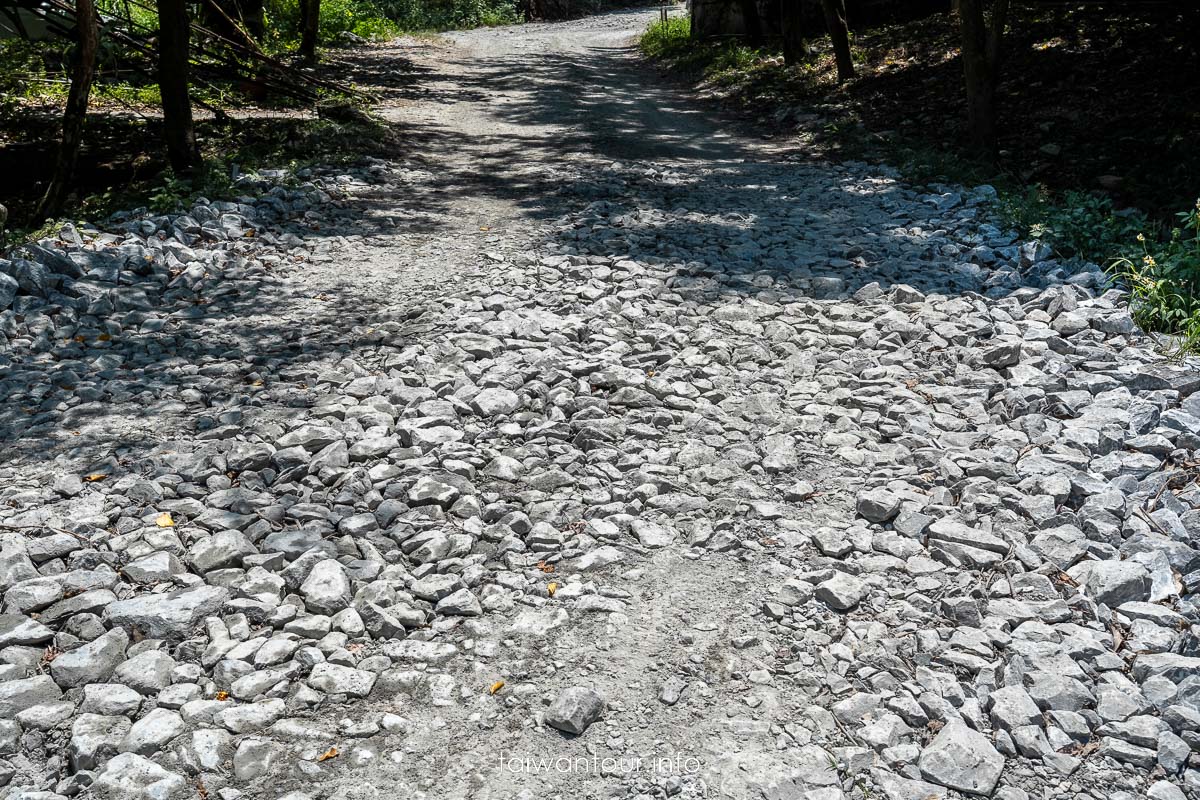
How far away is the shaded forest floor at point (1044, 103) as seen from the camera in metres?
7.82

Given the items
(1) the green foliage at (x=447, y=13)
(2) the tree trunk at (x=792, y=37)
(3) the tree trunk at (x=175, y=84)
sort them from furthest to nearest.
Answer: (1) the green foliage at (x=447, y=13)
(2) the tree trunk at (x=792, y=37)
(3) the tree trunk at (x=175, y=84)

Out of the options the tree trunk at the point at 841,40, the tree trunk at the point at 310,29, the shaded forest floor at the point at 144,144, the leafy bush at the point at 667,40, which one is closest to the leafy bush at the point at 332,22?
the tree trunk at the point at 310,29

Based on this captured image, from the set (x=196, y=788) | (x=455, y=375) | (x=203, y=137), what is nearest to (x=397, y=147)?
(x=203, y=137)

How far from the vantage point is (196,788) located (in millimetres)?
2488

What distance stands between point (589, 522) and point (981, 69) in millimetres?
7725

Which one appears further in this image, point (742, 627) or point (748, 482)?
point (748, 482)

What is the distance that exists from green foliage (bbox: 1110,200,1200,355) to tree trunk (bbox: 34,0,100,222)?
8.13 metres

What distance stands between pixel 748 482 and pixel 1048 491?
133cm

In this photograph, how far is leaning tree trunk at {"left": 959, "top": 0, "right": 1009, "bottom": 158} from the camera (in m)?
8.84

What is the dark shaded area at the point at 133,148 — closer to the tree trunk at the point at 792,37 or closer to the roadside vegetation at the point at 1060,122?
the roadside vegetation at the point at 1060,122

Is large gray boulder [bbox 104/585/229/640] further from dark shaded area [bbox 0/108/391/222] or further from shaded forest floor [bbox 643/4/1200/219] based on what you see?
shaded forest floor [bbox 643/4/1200/219]

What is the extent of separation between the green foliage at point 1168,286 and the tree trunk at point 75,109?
320 inches

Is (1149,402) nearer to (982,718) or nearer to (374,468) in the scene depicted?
(982,718)

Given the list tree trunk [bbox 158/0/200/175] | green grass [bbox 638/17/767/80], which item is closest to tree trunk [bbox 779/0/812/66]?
green grass [bbox 638/17/767/80]
